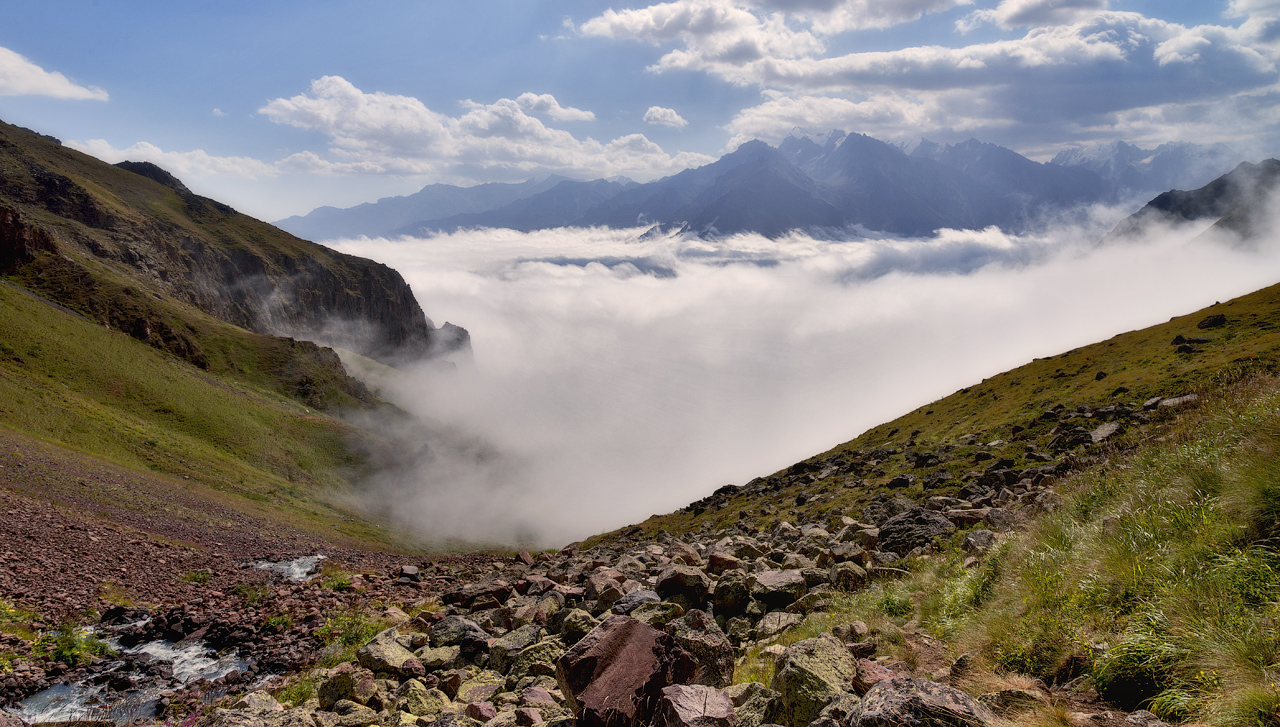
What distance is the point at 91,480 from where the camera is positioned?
39438 millimetres

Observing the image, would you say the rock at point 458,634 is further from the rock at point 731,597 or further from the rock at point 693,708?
the rock at point 693,708

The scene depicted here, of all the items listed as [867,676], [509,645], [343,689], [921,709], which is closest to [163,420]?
[343,689]

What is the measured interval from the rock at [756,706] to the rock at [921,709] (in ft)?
5.86

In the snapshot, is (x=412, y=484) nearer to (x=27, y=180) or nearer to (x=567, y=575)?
(x=567, y=575)

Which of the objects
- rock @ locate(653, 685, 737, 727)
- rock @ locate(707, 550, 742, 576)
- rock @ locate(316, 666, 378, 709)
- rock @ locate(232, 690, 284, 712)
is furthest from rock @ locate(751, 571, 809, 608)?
rock @ locate(232, 690, 284, 712)

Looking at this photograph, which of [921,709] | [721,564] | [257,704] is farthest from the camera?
[721,564]

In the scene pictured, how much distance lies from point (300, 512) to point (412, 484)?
188ft

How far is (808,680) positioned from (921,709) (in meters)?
2.08

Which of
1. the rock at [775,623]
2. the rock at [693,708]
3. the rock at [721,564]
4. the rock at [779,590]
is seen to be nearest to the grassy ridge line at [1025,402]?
the rock at [721,564]

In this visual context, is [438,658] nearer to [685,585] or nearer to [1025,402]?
[685,585]

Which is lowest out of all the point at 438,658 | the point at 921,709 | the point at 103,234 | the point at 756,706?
the point at 438,658

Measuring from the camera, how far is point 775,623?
13492 millimetres

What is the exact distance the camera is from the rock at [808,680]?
7.35m

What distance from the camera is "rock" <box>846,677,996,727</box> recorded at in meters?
5.59
